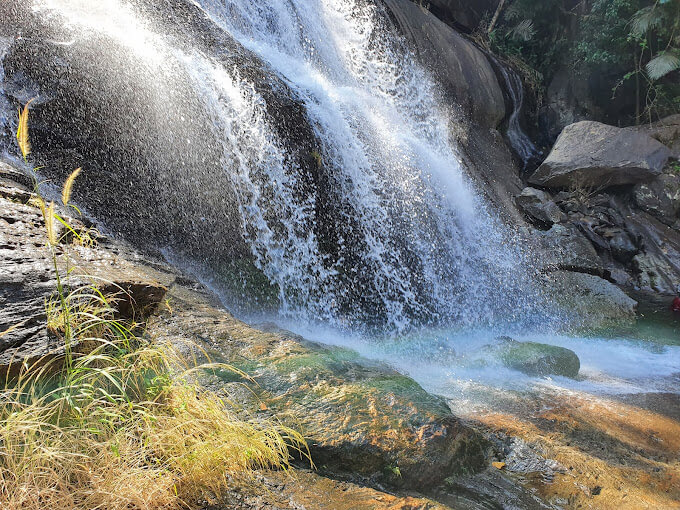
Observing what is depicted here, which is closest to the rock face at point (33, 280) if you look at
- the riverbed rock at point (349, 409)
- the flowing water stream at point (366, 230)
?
the riverbed rock at point (349, 409)

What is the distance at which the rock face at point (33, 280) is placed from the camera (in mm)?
2033

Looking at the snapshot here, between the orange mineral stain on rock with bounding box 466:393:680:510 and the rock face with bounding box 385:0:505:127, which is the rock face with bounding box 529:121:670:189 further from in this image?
the orange mineral stain on rock with bounding box 466:393:680:510

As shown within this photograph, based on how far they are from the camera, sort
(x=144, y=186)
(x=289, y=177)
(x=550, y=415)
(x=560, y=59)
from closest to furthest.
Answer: (x=550, y=415) < (x=144, y=186) < (x=289, y=177) < (x=560, y=59)

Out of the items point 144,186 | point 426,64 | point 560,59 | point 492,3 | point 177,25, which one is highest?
point 492,3

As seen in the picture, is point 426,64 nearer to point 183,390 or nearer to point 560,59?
point 560,59

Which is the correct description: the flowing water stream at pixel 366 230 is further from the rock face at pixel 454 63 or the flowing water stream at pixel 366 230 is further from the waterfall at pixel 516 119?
the waterfall at pixel 516 119

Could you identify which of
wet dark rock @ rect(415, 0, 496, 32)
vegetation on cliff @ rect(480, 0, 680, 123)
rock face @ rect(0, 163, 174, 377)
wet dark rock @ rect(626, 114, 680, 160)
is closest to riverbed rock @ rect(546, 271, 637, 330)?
wet dark rock @ rect(626, 114, 680, 160)

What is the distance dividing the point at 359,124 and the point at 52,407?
6391mm

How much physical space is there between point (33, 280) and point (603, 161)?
1182 cm

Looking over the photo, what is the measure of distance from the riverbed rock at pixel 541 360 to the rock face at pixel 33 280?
11.9 feet

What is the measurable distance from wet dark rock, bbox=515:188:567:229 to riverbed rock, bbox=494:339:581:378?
5786 mm

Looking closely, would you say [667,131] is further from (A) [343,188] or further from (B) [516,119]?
(A) [343,188]

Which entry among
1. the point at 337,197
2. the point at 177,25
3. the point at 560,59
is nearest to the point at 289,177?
the point at 337,197

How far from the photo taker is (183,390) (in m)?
2.16
